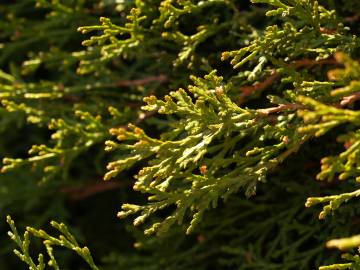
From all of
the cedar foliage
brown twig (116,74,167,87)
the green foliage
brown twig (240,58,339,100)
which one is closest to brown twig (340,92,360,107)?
the cedar foliage

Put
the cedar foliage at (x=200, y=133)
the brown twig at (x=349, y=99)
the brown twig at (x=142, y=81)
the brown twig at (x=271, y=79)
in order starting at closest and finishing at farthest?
the brown twig at (x=349, y=99), the cedar foliage at (x=200, y=133), the brown twig at (x=271, y=79), the brown twig at (x=142, y=81)

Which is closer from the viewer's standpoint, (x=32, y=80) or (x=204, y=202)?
(x=204, y=202)

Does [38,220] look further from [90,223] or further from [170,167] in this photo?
[170,167]

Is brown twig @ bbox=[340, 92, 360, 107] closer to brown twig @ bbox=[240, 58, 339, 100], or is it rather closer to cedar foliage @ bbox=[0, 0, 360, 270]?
cedar foliage @ bbox=[0, 0, 360, 270]

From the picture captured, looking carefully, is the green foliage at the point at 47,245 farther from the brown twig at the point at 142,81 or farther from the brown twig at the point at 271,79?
the brown twig at the point at 142,81

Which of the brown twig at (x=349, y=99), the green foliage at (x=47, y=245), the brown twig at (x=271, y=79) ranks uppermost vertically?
the brown twig at (x=349, y=99)

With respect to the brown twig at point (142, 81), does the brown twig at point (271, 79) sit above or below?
above

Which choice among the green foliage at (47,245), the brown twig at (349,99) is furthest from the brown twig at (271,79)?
the green foliage at (47,245)

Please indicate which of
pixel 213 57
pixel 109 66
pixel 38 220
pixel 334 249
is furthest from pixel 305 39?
pixel 38 220

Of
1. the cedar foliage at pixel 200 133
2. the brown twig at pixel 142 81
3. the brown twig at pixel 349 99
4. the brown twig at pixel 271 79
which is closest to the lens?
the brown twig at pixel 349 99
